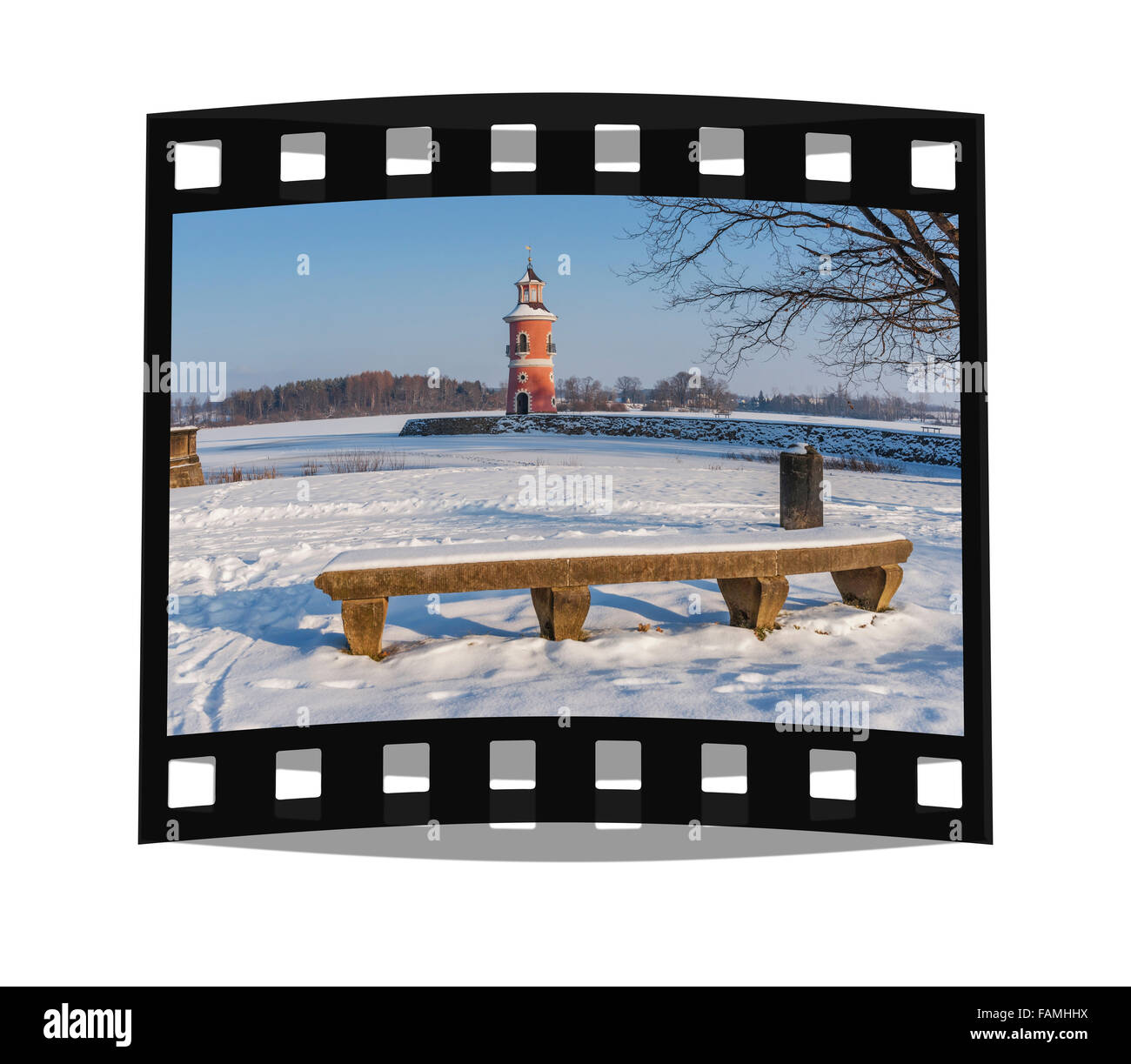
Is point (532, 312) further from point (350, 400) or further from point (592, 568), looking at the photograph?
point (592, 568)

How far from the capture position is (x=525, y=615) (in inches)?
229

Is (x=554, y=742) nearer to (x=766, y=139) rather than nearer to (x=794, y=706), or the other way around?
(x=794, y=706)

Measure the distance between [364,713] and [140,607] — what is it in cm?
105

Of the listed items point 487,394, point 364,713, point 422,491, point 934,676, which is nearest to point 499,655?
point 364,713

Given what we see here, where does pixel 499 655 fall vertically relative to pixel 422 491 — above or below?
below

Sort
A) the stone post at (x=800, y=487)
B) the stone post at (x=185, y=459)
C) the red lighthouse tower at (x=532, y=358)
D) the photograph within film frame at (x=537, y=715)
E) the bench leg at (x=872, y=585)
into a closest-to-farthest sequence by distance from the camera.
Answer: the photograph within film frame at (x=537, y=715) → the bench leg at (x=872, y=585) → the stone post at (x=800, y=487) → the stone post at (x=185, y=459) → the red lighthouse tower at (x=532, y=358)

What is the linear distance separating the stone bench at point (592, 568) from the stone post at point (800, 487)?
125 cm

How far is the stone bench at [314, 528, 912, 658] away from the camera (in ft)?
15.3

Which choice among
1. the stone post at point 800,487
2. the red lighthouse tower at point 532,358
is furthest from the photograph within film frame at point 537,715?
the red lighthouse tower at point 532,358

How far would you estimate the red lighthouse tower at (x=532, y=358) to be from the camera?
33.5 feet

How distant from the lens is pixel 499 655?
16.0 feet

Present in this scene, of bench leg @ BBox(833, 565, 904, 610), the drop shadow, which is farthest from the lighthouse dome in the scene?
the drop shadow

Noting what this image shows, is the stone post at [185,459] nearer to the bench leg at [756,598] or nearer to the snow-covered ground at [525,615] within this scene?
the snow-covered ground at [525,615]

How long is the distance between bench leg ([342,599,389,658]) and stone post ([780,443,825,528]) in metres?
3.25
